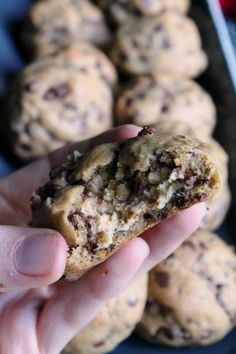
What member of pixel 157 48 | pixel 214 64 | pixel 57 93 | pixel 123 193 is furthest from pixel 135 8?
pixel 123 193

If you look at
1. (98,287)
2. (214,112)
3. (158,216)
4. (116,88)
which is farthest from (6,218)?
(214,112)

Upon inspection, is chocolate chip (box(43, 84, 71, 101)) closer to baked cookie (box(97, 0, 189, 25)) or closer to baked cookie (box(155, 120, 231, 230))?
baked cookie (box(155, 120, 231, 230))

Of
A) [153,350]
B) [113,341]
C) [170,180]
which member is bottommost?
[153,350]

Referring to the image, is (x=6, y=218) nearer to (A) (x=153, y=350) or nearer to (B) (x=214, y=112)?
(A) (x=153, y=350)

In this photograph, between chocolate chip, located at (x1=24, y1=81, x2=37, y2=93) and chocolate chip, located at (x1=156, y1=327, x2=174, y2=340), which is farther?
chocolate chip, located at (x1=24, y1=81, x2=37, y2=93)

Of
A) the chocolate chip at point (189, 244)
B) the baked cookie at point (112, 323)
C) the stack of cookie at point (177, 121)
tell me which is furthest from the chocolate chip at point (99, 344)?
the chocolate chip at point (189, 244)

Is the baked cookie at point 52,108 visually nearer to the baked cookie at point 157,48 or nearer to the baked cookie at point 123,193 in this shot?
the baked cookie at point 157,48

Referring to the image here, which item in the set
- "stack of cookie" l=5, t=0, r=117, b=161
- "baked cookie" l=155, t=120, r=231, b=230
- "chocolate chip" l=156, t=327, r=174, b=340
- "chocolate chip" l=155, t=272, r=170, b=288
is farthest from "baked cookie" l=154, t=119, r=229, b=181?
"chocolate chip" l=156, t=327, r=174, b=340
